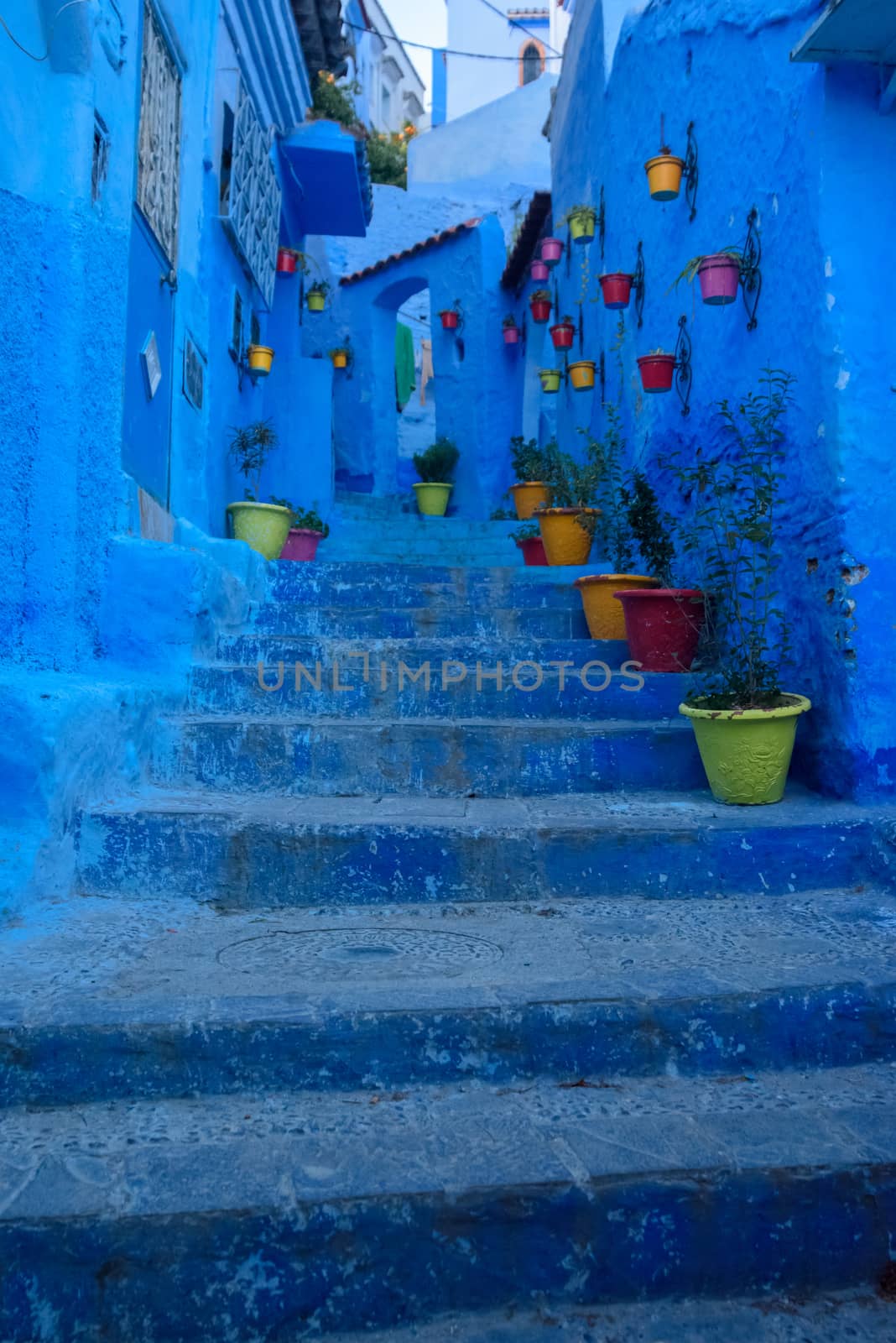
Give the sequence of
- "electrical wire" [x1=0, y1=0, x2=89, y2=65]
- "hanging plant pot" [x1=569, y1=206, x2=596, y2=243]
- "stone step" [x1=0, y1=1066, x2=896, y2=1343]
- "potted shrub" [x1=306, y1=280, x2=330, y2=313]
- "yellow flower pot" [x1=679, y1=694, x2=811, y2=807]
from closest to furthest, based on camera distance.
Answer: "stone step" [x1=0, y1=1066, x2=896, y2=1343] < "electrical wire" [x1=0, y1=0, x2=89, y2=65] < "yellow flower pot" [x1=679, y1=694, x2=811, y2=807] < "hanging plant pot" [x1=569, y1=206, x2=596, y2=243] < "potted shrub" [x1=306, y1=280, x2=330, y2=313]

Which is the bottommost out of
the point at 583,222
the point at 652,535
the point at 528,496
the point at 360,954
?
the point at 360,954

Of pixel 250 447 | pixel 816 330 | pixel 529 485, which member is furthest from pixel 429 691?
pixel 529 485

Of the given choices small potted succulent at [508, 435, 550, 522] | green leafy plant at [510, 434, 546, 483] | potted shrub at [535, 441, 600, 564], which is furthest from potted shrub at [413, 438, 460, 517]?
potted shrub at [535, 441, 600, 564]

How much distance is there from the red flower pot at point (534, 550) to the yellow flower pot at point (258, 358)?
2303mm

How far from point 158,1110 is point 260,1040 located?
0.23 metres

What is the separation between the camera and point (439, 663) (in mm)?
4117

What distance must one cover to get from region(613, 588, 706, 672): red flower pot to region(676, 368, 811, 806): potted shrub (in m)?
0.08

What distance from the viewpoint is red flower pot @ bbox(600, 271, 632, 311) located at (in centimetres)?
604

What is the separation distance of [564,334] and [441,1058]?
753cm

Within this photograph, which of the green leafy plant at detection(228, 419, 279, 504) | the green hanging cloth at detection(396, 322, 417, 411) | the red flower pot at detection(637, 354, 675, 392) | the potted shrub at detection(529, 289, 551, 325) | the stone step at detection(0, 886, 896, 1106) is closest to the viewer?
the stone step at detection(0, 886, 896, 1106)

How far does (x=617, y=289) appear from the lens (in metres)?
6.08

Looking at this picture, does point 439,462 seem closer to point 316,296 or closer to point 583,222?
point 316,296

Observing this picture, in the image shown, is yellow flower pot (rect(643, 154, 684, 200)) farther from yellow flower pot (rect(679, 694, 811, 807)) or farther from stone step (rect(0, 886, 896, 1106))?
stone step (rect(0, 886, 896, 1106))

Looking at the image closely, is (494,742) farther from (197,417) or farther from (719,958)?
(197,417)
